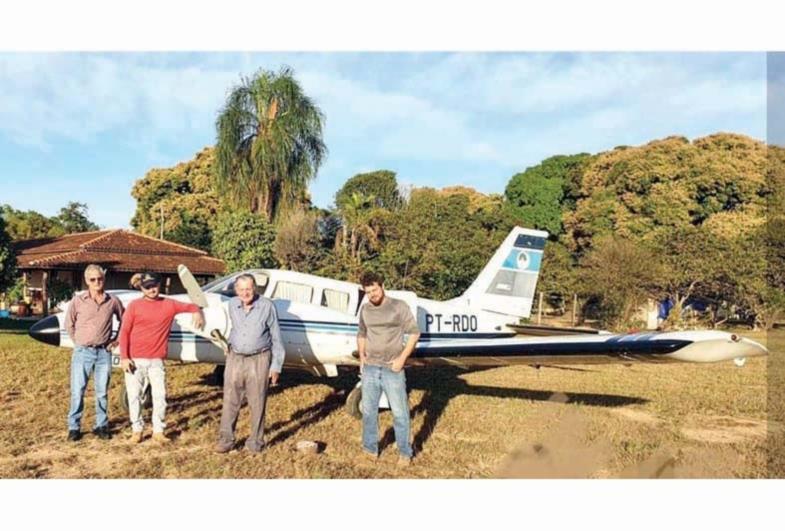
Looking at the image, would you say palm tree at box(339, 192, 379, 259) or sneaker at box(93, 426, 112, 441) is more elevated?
palm tree at box(339, 192, 379, 259)

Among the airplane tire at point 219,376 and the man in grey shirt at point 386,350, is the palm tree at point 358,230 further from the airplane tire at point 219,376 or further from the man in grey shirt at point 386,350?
the man in grey shirt at point 386,350

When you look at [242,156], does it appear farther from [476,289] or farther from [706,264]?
[706,264]

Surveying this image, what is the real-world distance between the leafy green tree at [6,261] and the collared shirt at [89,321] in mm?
14269

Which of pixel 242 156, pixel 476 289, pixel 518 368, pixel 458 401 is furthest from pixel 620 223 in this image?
pixel 458 401

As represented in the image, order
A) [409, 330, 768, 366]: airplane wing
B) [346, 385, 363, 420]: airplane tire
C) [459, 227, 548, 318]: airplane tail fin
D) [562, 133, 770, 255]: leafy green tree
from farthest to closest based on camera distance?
[562, 133, 770, 255]: leafy green tree → [459, 227, 548, 318]: airplane tail fin → [346, 385, 363, 420]: airplane tire → [409, 330, 768, 366]: airplane wing

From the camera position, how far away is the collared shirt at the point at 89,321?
20.9ft

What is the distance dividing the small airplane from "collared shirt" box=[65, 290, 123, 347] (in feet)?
2.94

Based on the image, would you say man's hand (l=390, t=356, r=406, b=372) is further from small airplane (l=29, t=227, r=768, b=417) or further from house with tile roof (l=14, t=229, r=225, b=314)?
house with tile roof (l=14, t=229, r=225, b=314)

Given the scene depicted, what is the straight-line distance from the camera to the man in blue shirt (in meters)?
5.91

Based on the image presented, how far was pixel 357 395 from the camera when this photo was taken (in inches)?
311

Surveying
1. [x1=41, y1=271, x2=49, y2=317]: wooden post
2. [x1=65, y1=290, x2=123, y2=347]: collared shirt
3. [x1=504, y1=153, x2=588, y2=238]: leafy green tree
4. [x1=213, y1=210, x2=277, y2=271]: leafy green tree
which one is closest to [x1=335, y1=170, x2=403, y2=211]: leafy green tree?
[x1=504, y1=153, x2=588, y2=238]: leafy green tree

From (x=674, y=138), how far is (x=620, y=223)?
29.9 ft

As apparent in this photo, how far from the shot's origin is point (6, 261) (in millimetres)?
18234

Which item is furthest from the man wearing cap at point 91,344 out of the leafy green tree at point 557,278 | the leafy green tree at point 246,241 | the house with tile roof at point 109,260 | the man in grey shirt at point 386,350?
the leafy green tree at point 557,278
